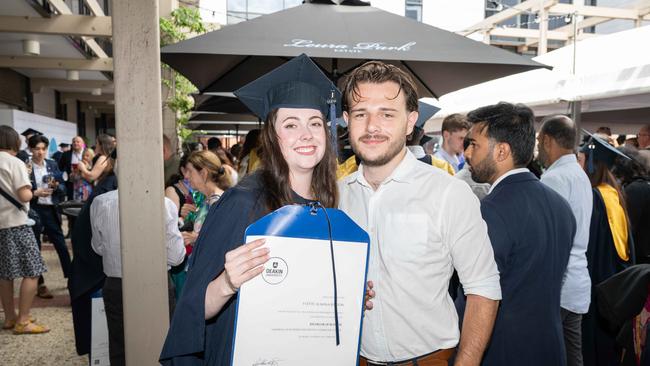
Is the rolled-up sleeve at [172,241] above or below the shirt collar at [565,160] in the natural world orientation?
below

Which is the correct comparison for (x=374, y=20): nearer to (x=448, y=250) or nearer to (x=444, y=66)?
(x=444, y=66)

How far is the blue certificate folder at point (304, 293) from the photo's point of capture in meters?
1.38

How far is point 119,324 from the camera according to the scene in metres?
3.09

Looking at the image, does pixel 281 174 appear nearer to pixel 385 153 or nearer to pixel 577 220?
pixel 385 153

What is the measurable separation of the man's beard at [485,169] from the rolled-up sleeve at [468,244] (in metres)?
0.85

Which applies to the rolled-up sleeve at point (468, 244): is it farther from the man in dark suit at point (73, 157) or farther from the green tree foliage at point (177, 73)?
the man in dark suit at point (73, 157)

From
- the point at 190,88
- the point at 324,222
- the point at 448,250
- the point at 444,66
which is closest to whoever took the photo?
the point at 324,222

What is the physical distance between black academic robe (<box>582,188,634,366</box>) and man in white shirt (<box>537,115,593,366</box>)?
0.27m

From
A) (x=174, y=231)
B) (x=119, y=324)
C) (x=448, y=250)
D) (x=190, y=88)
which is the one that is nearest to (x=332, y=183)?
(x=448, y=250)

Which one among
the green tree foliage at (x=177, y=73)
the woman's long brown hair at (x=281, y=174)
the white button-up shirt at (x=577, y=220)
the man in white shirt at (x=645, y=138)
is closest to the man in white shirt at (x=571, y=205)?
the white button-up shirt at (x=577, y=220)

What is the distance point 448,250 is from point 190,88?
7.65 m

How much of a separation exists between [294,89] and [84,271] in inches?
93.5

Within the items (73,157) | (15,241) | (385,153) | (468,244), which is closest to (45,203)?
(15,241)

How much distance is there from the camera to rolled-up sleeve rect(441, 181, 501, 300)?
64.3 inches
